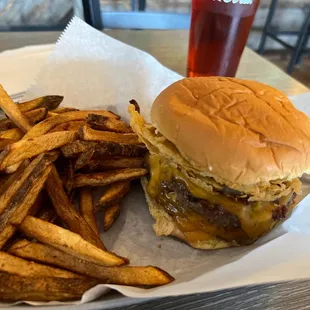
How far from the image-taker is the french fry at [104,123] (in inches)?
53.9

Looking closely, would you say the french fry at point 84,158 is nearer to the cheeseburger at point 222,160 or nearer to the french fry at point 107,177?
the french fry at point 107,177

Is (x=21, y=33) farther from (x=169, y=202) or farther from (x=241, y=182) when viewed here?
(x=241, y=182)

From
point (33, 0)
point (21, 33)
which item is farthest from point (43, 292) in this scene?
point (33, 0)

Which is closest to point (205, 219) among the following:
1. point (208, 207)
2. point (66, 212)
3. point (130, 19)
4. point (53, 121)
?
point (208, 207)

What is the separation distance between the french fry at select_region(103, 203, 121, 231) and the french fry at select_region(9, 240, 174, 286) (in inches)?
10.4

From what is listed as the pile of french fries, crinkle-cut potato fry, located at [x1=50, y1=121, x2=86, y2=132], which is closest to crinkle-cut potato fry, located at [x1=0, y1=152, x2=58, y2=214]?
the pile of french fries

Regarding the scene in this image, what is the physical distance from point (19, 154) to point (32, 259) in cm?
33

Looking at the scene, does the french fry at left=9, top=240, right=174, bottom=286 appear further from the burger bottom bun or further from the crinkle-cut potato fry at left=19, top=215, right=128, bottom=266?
the burger bottom bun

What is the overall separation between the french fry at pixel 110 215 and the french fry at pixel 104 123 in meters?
0.30

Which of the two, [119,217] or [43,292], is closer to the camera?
[43,292]

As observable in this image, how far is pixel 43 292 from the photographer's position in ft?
2.99

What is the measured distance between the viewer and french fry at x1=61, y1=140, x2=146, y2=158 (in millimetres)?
1240

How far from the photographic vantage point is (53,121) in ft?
4.50

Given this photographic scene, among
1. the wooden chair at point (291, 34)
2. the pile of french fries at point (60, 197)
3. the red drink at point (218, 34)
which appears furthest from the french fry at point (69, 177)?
the wooden chair at point (291, 34)
